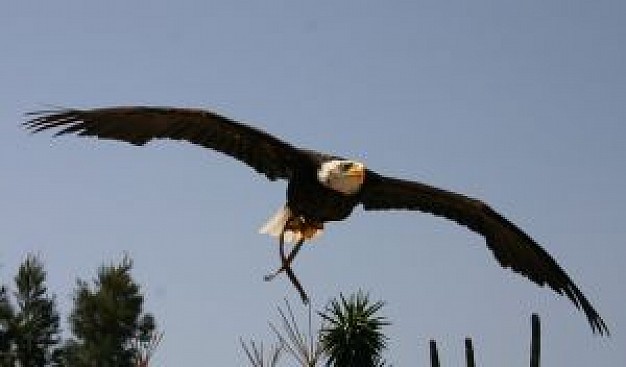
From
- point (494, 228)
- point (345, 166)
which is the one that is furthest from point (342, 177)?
point (494, 228)

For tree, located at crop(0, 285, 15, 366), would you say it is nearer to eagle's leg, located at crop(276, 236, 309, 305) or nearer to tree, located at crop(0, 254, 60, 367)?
tree, located at crop(0, 254, 60, 367)

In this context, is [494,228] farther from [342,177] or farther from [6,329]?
[6,329]

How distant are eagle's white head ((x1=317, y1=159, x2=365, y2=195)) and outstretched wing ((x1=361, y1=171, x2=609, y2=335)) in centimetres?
189

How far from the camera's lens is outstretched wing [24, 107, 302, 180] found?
1034cm

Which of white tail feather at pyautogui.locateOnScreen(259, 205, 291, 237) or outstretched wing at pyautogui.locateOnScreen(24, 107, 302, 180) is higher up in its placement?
outstretched wing at pyautogui.locateOnScreen(24, 107, 302, 180)

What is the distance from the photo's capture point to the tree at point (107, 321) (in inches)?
1358

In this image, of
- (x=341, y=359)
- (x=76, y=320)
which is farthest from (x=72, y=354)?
(x=341, y=359)

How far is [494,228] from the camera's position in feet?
41.3

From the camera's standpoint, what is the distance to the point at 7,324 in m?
35.4

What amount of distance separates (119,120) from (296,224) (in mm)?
1934

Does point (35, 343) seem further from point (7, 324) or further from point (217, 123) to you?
point (217, 123)

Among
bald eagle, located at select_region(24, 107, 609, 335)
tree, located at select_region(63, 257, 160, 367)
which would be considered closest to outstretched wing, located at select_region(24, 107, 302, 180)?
bald eagle, located at select_region(24, 107, 609, 335)

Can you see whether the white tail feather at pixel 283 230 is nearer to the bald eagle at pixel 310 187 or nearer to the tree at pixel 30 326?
the bald eagle at pixel 310 187

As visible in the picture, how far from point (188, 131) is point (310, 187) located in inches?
55.7
